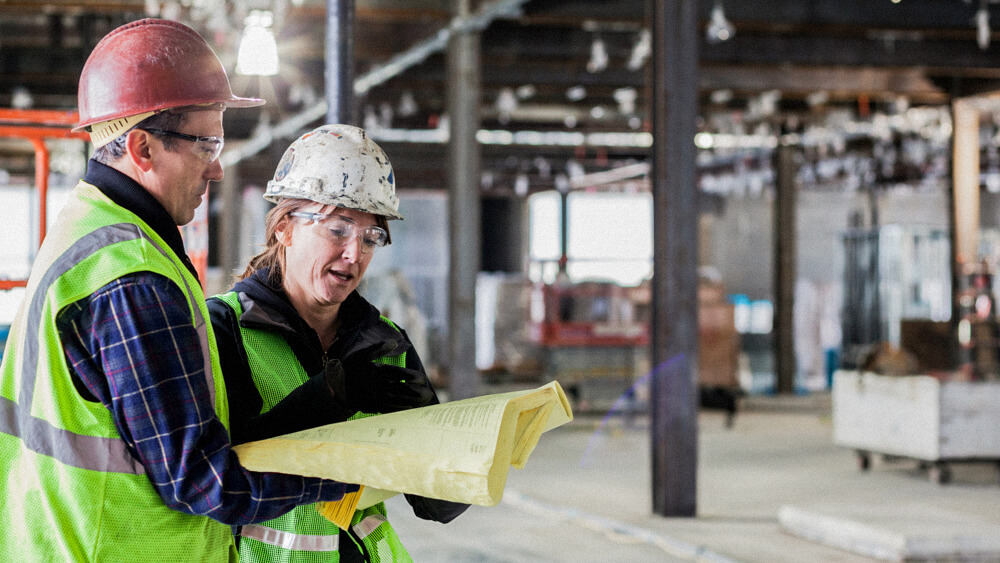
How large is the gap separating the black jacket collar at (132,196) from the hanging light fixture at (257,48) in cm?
419

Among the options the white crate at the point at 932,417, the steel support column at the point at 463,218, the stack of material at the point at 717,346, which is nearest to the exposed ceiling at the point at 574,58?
the steel support column at the point at 463,218

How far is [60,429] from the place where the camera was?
63.0 inches

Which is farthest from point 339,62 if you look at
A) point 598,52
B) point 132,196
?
point 598,52

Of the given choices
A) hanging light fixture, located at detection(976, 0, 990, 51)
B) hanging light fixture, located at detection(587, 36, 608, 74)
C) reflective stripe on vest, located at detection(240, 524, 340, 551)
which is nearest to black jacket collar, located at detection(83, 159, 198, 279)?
reflective stripe on vest, located at detection(240, 524, 340, 551)

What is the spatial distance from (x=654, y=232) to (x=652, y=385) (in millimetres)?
1179

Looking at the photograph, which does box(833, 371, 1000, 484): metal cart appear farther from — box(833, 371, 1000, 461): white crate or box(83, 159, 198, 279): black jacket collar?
box(83, 159, 198, 279): black jacket collar

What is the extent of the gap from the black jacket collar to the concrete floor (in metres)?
5.34

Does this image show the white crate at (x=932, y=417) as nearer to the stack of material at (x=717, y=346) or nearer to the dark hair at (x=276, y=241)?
the stack of material at (x=717, y=346)

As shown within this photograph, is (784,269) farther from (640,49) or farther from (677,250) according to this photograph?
(677,250)

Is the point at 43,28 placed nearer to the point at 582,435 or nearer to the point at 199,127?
the point at 582,435

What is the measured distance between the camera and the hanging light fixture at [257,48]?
578 centimetres

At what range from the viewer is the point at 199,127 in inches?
71.2

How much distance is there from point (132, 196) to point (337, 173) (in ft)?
1.56

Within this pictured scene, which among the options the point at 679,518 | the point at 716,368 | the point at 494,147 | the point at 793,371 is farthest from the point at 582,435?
the point at 494,147
